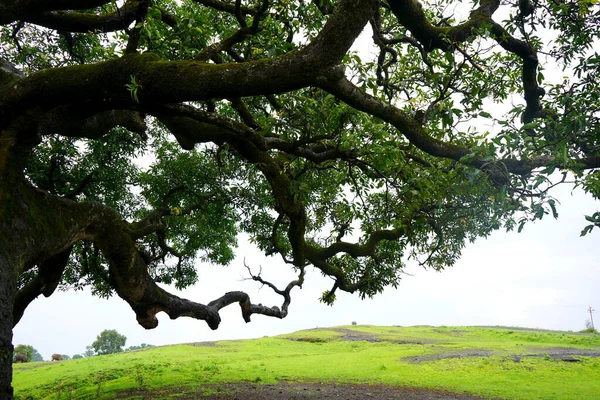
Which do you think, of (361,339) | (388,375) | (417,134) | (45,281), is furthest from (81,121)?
(361,339)

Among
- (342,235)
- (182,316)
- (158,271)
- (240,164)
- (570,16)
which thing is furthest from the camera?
(158,271)

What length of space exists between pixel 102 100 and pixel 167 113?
1.07 m

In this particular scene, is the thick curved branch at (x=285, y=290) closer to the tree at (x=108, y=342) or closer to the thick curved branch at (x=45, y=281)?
the thick curved branch at (x=45, y=281)

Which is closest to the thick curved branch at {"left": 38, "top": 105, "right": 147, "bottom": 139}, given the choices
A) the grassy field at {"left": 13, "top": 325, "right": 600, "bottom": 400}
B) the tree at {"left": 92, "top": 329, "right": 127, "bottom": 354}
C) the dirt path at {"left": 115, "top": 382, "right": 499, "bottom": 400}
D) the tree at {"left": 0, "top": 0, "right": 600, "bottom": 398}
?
the tree at {"left": 0, "top": 0, "right": 600, "bottom": 398}

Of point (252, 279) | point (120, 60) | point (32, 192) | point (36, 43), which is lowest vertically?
point (252, 279)

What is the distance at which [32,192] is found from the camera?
724 centimetres

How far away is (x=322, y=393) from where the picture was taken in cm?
1032

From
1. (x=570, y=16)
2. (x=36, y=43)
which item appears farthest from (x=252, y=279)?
(x=570, y=16)

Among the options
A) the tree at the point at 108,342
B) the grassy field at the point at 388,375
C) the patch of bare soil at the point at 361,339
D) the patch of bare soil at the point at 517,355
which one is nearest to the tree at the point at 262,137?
the grassy field at the point at 388,375

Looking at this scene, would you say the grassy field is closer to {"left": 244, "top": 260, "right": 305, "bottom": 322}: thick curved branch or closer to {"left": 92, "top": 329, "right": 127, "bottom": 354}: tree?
{"left": 244, "top": 260, "right": 305, "bottom": 322}: thick curved branch

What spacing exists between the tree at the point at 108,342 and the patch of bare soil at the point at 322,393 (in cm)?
5639

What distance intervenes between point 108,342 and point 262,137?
62045 millimetres

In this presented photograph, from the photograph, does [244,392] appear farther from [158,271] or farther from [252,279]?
[158,271]

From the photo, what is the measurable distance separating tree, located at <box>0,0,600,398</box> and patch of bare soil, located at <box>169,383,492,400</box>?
6.49ft
